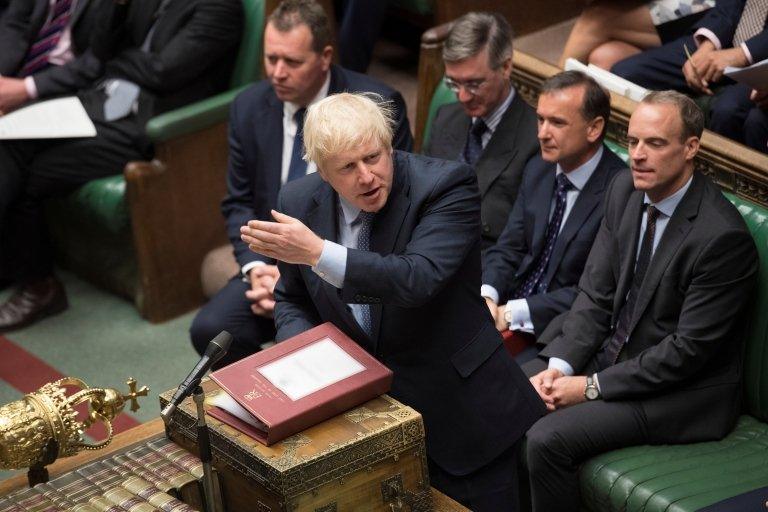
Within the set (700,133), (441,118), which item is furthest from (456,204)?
(441,118)

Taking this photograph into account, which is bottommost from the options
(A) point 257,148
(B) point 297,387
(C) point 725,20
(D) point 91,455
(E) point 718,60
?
(D) point 91,455

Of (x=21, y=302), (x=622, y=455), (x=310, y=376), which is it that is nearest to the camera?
(x=310, y=376)

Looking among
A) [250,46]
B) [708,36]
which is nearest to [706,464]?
[708,36]

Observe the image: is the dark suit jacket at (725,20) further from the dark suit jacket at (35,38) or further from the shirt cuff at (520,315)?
the dark suit jacket at (35,38)

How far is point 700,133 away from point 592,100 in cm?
42

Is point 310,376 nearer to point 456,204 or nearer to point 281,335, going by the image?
point 281,335

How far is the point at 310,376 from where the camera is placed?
2729 millimetres

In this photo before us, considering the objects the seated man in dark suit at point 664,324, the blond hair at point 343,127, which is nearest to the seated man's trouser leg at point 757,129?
the seated man in dark suit at point 664,324

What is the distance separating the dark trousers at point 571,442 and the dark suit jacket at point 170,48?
2.20 metres

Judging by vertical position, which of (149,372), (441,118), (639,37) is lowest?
(149,372)

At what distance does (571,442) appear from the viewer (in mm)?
3234

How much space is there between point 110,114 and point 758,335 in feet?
8.85

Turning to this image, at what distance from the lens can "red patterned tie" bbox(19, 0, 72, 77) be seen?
16.7 feet

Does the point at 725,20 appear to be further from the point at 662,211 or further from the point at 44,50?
the point at 44,50
